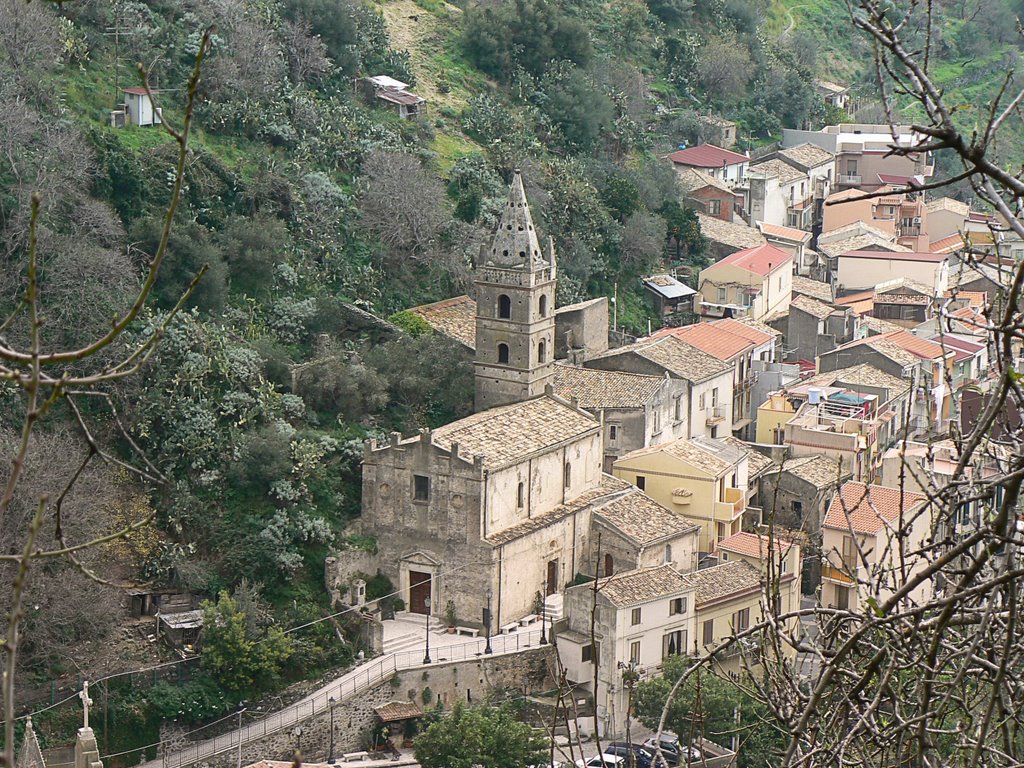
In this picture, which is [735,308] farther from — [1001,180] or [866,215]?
[1001,180]

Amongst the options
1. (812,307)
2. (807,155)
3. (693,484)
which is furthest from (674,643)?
(807,155)

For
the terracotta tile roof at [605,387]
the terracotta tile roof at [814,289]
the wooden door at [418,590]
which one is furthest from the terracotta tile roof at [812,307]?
the wooden door at [418,590]

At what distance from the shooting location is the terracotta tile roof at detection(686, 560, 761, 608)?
126ft

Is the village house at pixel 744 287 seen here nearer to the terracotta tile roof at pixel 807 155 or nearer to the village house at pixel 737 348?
the village house at pixel 737 348

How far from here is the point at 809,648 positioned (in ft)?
31.4

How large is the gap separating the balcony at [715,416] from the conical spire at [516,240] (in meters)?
7.64

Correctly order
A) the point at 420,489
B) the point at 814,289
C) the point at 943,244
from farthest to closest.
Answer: the point at 943,244 < the point at 814,289 < the point at 420,489

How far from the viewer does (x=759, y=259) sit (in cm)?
5778

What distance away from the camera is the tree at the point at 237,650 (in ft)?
111

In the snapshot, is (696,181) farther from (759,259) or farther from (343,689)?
(343,689)

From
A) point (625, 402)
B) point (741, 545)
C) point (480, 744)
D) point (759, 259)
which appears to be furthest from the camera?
point (759, 259)

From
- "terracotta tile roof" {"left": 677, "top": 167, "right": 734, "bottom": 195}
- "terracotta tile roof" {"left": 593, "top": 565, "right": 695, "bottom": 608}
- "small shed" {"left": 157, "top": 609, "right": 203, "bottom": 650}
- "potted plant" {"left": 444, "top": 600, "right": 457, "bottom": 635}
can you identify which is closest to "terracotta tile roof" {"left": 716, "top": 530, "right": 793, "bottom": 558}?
"terracotta tile roof" {"left": 593, "top": 565, "right": 695, "bottom": 608}

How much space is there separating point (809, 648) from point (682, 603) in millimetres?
28157

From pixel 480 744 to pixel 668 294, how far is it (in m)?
25.4
